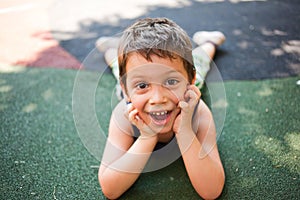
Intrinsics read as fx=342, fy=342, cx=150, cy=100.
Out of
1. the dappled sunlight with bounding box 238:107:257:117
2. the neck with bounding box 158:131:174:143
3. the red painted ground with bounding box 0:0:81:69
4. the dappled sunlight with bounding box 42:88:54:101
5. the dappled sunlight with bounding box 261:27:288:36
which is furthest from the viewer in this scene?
the dappled sunlight with bounding box 261:27:288:36

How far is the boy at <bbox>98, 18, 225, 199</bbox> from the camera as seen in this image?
101 cm

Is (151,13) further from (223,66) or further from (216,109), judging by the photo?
(216,109)

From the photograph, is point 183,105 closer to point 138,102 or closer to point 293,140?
point 138,102

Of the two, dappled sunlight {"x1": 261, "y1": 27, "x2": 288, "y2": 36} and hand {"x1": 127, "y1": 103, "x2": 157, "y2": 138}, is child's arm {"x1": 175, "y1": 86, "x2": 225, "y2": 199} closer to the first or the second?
hand {"x1": 127, "y1": 103, "x2": 157, "y2": 138}

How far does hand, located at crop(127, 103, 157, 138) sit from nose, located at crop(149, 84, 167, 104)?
85mm

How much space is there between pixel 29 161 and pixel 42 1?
1.55 metres

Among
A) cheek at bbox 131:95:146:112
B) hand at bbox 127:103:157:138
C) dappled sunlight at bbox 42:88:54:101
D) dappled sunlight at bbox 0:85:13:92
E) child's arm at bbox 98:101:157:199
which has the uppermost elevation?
cheek at bbox 131:95:146:112

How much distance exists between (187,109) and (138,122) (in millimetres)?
163

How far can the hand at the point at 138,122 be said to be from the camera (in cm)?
107

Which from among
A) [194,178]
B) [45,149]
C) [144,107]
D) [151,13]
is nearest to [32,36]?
[151,13]

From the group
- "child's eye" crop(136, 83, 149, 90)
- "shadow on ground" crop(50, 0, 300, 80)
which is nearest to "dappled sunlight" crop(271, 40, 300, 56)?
"shadow on ground" crop(50, 0, 300, 80)

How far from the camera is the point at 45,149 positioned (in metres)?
1.34

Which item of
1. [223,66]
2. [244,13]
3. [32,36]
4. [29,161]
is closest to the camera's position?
[29,161]

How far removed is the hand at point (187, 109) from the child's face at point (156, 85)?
0.02 meters
